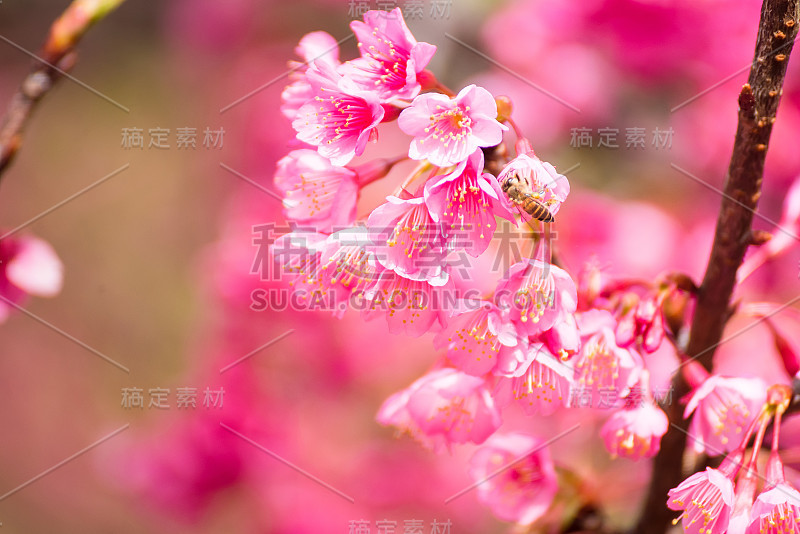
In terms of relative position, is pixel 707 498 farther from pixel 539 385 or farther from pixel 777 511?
pixel 539 385

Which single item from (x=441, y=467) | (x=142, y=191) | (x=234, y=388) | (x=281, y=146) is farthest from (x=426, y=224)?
(x=142, y=191)

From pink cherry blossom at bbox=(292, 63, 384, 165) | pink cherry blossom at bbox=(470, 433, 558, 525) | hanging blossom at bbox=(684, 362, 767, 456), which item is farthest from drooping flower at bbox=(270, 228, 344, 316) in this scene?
hanging blossom at bbox=(684, 362, 767, 456)

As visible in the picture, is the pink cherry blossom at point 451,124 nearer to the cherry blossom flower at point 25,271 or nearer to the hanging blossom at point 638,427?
the hanging blossom at point 638,427

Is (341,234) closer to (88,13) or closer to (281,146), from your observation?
Result: (88,13)

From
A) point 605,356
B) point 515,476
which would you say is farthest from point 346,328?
point 605,356

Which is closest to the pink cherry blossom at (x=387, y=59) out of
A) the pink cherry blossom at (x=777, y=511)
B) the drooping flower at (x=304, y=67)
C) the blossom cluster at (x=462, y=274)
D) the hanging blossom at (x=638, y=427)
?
the blossom cluster at (x=462, y=274)

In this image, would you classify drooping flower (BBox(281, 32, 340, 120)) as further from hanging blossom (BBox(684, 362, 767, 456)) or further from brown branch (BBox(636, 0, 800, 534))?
hanging blossom (BBox(684, 362, 767, 456))
